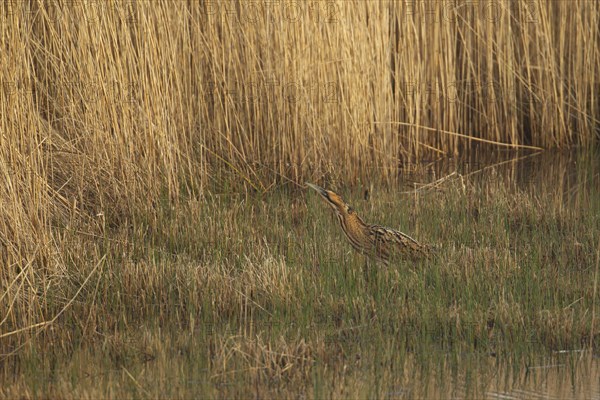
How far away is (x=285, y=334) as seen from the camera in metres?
4.86

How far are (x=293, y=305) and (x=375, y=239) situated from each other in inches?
31.7

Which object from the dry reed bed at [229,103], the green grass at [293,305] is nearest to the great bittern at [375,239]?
the green grass at [293,305]

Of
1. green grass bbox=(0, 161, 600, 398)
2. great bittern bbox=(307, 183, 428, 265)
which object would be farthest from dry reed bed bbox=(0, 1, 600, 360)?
great bittern bbox=(307, 183, 428, 265)

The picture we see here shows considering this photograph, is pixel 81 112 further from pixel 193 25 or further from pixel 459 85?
pixel 459 85

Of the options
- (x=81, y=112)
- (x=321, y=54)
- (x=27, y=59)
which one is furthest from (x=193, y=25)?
(x=27, y=59)

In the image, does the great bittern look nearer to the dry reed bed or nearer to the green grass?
the green grass

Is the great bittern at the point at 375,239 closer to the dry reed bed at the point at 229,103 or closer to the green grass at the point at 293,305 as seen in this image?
the green grass at the point at 293,305

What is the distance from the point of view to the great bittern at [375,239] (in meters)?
5.77

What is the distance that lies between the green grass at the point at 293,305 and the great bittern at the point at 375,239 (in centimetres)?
8

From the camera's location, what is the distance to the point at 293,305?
5.20 metres

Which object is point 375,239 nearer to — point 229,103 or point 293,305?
point 293,305

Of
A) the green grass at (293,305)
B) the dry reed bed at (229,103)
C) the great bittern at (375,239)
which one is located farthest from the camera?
the great bittern at (375,239)

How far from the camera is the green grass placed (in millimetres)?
4402

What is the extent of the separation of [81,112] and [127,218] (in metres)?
→ 0.72
